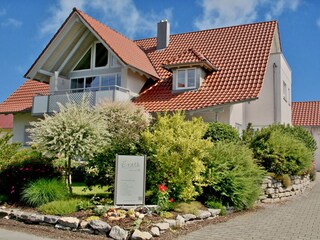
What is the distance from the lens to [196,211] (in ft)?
34.9

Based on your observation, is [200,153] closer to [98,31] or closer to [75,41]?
[98,31]

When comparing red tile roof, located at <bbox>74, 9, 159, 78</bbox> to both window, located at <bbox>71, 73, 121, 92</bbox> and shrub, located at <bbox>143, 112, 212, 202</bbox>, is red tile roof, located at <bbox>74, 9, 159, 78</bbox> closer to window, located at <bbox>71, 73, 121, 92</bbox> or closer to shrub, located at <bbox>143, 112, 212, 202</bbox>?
window, located at <bbox>71, 73, 121, 92</bbox>

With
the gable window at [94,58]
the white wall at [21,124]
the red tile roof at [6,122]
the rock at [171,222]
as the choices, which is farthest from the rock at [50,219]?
the red tile roof at [6,122]

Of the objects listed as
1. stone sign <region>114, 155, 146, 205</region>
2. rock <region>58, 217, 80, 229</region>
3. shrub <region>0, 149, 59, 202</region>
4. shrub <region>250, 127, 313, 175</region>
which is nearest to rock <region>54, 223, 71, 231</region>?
rock <region>58, 217, 80, 229</region>

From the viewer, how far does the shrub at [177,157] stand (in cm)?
1103

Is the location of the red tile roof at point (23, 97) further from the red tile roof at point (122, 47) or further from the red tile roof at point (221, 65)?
the red tile roof at point (221, 65)

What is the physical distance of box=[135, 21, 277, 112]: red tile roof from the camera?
64.8 ft

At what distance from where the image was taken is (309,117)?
1282 inches

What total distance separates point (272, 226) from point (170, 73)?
48.4 feet

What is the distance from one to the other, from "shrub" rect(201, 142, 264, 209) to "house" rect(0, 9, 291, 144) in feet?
20.8

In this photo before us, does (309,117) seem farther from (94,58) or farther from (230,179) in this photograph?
(230,179)

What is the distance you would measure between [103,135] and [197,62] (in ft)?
31.5

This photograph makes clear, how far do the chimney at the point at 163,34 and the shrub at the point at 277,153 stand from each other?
40.0 ft

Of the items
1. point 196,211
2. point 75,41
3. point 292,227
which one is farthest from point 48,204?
point 75,41
